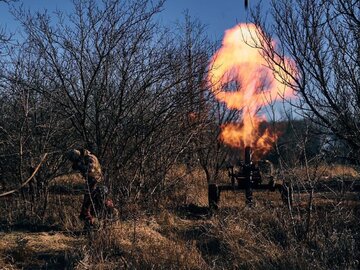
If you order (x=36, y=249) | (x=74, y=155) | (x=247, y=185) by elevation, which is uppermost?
(x=74, y=155)

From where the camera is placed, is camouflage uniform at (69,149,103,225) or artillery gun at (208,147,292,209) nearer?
camouflage uniform at (69,149,103,225)

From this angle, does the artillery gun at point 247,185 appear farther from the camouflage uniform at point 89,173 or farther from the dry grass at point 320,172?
the camouflage uniform at point 89,173

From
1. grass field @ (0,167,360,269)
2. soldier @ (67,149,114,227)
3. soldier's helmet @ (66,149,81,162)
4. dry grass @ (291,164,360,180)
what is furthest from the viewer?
soldier's helmet @ (66,149,81,162)

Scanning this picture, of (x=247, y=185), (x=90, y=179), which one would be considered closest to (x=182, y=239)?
(x=90, y=179)

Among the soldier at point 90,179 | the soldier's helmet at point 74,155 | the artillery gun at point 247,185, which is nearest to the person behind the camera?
the soldier at point 90,179

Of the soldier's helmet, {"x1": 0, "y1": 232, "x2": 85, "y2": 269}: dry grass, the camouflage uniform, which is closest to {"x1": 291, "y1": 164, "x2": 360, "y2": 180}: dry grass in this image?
the camouflage uniform

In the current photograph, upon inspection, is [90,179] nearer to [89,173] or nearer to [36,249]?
[89,173]

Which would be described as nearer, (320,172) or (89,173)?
(89,173)

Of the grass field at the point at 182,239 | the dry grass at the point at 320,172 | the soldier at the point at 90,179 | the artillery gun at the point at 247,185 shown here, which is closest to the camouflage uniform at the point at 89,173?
the soldier at the point at 90,179

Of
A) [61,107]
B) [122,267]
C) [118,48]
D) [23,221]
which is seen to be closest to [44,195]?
[23,221]

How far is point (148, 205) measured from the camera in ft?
32.4

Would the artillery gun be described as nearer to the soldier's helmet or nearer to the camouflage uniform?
the camouflage uniform

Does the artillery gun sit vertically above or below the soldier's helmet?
below

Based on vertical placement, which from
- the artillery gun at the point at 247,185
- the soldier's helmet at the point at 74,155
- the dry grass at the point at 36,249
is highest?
the soldier's helmet at the point at 74,155
